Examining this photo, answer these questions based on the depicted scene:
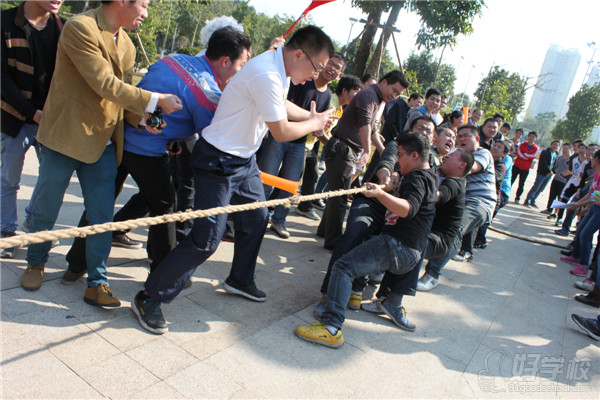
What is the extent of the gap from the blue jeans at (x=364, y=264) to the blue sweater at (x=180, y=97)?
1350 mm

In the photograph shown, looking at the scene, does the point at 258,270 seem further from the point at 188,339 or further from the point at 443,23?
the point at 443,23

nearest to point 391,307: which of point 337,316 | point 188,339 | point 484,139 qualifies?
point 337,316

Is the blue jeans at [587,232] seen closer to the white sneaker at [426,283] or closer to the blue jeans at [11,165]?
the white sneaker at [426,283]

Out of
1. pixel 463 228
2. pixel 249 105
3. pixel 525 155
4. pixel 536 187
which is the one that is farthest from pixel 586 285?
pixel 536 187

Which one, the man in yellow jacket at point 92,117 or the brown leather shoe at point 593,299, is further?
the brown leather shoe at point 593,299

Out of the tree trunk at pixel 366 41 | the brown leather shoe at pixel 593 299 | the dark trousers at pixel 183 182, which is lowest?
the brown leather shoe at pixel 593 299

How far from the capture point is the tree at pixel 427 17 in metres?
14.1

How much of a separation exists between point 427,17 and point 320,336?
14914 mm

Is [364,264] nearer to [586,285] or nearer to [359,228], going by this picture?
[359,228]

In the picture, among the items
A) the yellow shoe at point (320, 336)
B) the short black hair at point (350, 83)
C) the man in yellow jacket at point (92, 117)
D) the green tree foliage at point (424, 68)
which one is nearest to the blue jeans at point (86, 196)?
the man in yellow jacket at point (92, 117)

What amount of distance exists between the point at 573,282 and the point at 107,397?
5574 millimetres

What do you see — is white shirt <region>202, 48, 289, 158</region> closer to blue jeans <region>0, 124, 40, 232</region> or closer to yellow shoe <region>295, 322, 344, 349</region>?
yellow shoe <region>295, 322, 344, 349</region>

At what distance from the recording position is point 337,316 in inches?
109

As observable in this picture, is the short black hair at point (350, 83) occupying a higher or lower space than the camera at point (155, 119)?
higher
